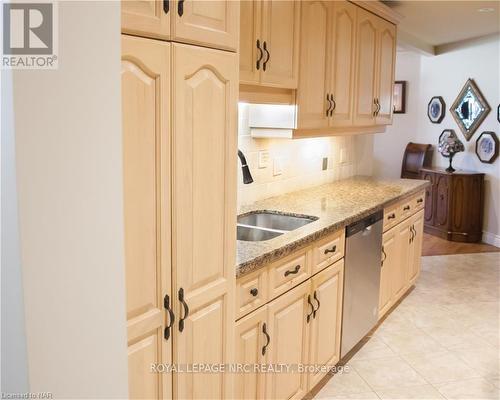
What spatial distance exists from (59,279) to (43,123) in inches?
9.9

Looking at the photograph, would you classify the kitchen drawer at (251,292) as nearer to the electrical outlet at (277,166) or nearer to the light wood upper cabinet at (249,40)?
the light wood upper cabinet at (249,40)

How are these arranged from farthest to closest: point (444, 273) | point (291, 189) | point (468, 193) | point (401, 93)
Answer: point (401, 93), point (468, 193), point (444, 273), point (291, 189)

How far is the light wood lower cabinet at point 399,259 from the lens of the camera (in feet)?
11.6

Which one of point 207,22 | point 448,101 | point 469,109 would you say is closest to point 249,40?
point 207,22

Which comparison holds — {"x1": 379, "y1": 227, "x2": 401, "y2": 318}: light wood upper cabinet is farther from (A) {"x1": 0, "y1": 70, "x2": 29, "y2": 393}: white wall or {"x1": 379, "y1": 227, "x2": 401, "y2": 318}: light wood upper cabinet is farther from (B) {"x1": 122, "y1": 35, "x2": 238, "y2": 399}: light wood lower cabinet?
(A) {"x1": 0, "y1": 70, "x2": 29, "y2": 393}: white wall

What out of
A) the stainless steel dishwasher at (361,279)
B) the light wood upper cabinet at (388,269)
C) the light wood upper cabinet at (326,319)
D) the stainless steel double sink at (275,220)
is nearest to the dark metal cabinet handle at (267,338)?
the light wood upper cabinet at (326,319)

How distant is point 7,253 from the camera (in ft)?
2.60

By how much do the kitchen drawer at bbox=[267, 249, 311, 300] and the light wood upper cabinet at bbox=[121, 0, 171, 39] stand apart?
1.11m

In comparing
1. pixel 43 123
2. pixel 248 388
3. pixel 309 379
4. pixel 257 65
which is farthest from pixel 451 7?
pixel 43 123

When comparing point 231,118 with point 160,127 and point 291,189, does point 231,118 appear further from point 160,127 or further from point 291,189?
point 291,189

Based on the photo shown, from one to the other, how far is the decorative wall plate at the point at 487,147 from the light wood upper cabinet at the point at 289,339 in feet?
14.5

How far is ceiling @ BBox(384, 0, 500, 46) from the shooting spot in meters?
4.38

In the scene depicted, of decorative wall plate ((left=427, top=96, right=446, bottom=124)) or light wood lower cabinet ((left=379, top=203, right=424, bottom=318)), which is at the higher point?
decorative wall plate ((left=427, top=96, right=446, bottom=124))

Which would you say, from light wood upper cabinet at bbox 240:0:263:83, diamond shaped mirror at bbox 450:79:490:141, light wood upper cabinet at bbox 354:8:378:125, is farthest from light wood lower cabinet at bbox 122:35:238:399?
diamond shaped mirror at bbox 450:79:490:141
